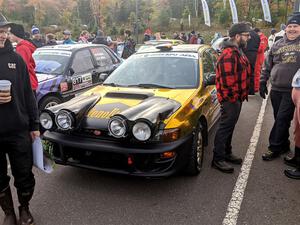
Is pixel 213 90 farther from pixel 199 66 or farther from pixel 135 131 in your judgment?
pixel 135 131

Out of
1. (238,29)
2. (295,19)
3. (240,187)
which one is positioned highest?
(295,19)

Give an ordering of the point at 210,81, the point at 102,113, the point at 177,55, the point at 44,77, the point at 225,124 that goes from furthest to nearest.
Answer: the point at 44,77, the point at 177,55, the point at 210,81, the point at 225,124, the point at 102,113

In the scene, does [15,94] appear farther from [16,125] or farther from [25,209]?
[25,209]

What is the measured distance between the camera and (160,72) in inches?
184

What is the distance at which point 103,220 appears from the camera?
3156 mm

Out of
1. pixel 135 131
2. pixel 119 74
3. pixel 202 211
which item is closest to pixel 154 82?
pixel 119 74

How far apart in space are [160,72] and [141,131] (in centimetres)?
160

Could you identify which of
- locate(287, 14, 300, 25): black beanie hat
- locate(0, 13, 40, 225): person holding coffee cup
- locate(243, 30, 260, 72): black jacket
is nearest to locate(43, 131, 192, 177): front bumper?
locate(0, 13, 40, 225): person holding coffee cup

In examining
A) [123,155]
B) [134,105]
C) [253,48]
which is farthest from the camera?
[253,48]

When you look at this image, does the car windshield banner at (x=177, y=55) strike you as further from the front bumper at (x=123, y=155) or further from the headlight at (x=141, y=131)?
the headlight at (x=141, y=131)

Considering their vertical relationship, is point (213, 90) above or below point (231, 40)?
below

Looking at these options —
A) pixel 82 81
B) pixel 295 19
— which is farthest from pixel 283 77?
pixel 82 81

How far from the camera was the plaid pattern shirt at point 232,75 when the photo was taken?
154 inches

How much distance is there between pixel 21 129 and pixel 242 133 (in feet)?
12.9
